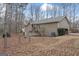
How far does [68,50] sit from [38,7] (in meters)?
0.82

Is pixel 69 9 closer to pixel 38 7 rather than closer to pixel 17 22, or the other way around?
pixel 38 7

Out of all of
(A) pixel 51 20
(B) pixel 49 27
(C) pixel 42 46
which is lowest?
(C) pixel 42 46

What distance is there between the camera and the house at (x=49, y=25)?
2.08 m

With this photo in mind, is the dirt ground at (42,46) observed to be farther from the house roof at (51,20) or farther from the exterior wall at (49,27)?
the house roof at (51,20)

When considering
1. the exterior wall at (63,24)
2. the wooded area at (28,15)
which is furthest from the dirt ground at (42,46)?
the exterior wall at (63,24)

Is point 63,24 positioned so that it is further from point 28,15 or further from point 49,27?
point 28,15

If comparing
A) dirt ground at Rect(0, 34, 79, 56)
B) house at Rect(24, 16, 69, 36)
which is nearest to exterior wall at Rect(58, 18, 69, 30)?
house at Rect(24, 16, 69, 36)

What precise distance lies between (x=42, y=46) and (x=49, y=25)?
349mm

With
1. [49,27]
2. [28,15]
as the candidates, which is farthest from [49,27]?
[28,15]

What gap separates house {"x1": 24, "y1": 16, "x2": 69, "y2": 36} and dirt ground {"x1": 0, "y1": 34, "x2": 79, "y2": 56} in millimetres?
95

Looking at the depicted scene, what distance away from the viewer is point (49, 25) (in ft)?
6.81

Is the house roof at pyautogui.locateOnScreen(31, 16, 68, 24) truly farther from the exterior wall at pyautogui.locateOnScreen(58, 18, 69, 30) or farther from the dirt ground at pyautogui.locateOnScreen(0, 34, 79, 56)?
the dirt ground at pyautogui.locateOnScreen(0, 34, 79, 56)

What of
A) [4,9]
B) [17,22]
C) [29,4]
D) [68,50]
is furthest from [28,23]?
[68,50]

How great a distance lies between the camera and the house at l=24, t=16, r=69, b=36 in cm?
208
